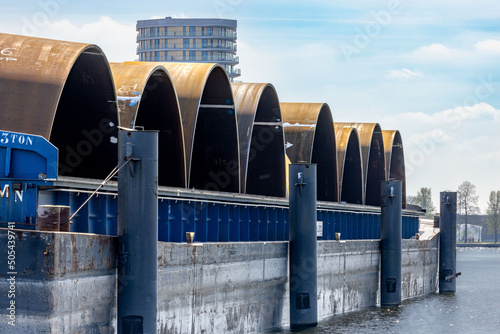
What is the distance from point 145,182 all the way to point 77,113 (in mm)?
14242

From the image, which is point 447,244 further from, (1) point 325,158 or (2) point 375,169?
(2) point 375,169

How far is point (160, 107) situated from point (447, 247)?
37260 millimetres

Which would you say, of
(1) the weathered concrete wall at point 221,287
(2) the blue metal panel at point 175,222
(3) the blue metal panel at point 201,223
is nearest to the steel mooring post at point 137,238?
(1) the weathered concrete wall at point 221,287

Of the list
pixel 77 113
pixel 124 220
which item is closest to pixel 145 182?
pixel 124 220

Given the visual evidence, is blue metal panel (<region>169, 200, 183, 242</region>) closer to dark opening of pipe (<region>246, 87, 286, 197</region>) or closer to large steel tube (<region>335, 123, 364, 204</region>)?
dark opening of pipe (<region>246, 87, 286, 197</region>)

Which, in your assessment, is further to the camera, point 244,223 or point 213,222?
point 244,223

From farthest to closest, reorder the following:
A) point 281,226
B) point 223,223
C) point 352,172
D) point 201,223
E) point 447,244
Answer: point 352,172 < point 447,244 < point 281,226 < point 223,223 < point 201,223

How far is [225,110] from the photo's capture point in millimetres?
53281

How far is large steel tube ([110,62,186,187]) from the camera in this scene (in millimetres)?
44375

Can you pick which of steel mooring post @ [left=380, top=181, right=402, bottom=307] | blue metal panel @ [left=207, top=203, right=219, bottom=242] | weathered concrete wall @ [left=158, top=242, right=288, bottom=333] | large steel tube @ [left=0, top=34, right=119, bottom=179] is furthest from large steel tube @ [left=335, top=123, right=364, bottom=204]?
large steel tube @ [left=0, top=34, right=119, bottom=179]

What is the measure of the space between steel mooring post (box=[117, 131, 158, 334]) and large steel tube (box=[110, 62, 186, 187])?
14.9 metres

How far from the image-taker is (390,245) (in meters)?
62.5

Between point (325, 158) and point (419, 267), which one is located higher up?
point (325, 158)

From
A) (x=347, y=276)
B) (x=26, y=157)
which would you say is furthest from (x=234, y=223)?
(x=26, y=157)
